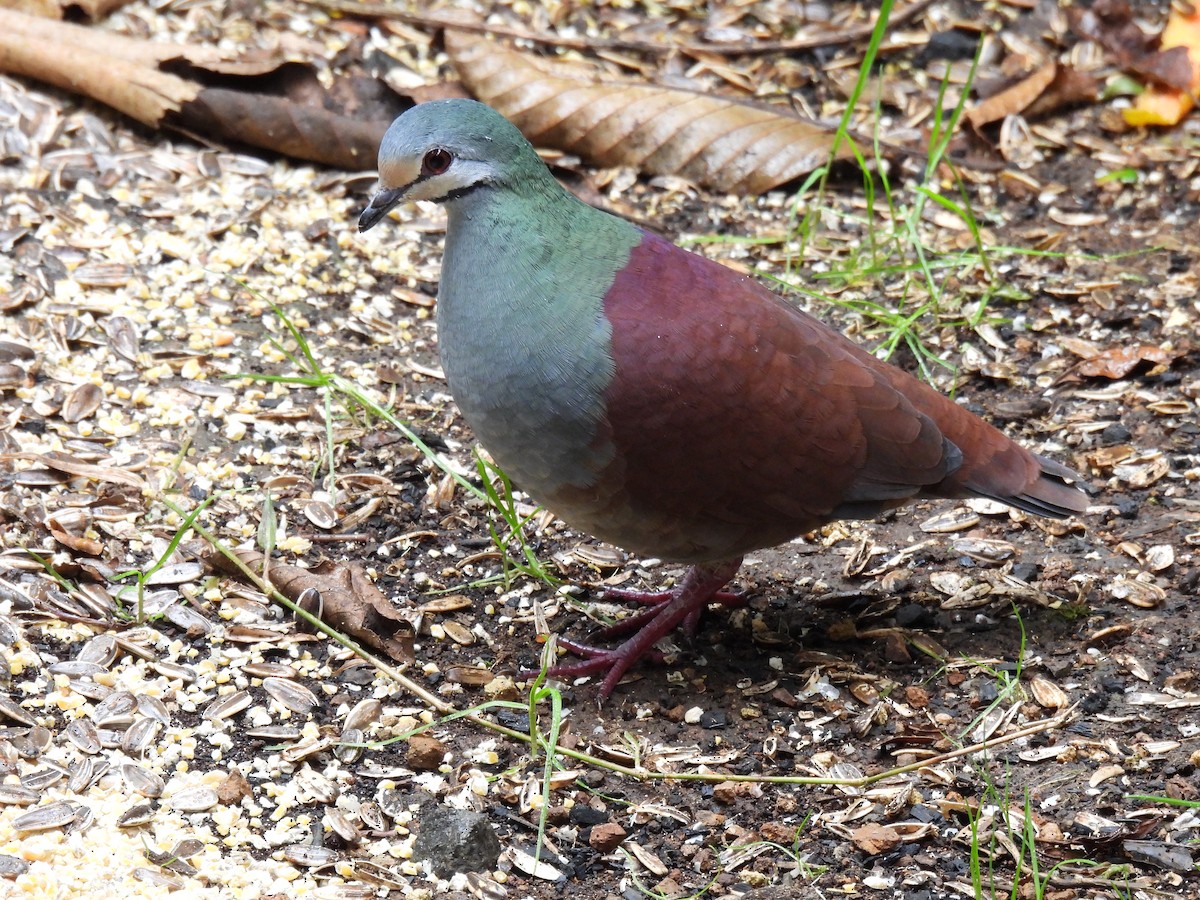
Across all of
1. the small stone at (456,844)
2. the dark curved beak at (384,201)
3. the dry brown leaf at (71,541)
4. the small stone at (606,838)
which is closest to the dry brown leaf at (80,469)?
the dry brown leaf at (71,541)

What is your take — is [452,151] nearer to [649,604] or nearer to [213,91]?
[649,604]

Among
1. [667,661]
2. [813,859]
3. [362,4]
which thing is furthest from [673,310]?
[362,4]

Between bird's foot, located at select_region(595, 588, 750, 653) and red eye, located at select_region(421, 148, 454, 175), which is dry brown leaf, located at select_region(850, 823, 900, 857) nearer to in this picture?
bird's foot, located at select_region(595, 588, 750, 653)

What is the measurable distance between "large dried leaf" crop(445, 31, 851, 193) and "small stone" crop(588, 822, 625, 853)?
3.18 m

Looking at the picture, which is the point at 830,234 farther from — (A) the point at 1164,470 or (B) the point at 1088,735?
(B) the point at 1088,735

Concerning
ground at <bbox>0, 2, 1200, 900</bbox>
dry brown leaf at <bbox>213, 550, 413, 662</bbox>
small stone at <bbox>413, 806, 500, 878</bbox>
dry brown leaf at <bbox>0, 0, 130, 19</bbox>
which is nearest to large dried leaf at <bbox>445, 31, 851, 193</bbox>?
ground at <bbox>0, 2, 1200, 900</bbox>

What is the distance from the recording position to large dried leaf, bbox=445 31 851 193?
5.74 m

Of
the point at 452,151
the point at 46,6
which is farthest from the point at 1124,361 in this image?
the point at 46,6

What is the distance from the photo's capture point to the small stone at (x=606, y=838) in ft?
11.0

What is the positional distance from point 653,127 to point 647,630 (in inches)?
102

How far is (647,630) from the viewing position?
13.0ft

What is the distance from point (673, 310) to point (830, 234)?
2.28 m

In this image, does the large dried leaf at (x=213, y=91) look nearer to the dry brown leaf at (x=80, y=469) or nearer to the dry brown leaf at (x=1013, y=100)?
the dry brown leaf at (x=80, y=469)

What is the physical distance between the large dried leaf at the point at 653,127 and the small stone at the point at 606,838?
318 cm
